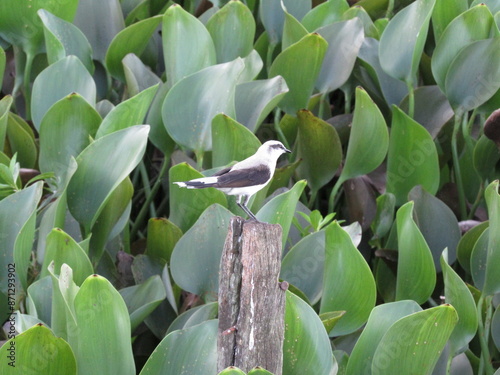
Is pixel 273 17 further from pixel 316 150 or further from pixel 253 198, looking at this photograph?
pixel 253 198

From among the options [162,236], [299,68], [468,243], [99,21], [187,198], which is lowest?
[468,243]

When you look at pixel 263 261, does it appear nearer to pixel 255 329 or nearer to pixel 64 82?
pixel 255 329

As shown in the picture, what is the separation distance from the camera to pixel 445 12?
136 inches

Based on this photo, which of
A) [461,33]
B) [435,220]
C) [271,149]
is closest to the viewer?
[271,149]

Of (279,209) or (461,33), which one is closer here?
(279,209)

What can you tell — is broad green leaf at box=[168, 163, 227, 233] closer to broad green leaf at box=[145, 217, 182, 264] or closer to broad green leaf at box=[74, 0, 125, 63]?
broad green leaf at box=[145, 217, 182, 264]

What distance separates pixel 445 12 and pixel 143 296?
1801 millimetres

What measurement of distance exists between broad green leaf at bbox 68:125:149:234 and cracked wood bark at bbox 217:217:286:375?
0.68 meters

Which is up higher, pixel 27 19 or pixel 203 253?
pixel 27 19

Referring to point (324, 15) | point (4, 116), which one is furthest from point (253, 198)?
point (324, 15)

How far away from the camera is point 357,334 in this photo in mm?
2766

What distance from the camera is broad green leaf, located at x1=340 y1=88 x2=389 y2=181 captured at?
287 cm

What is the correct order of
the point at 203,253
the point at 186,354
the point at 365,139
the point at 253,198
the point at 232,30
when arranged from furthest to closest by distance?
the point at 232,30 < the point at 365,139 < the point at 253,198 < the point at 203,253 < the point at 186,354

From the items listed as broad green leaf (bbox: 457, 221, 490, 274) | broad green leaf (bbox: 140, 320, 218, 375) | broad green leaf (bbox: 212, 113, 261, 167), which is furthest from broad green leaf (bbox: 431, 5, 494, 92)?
broad green leaf (bbox: 140, 320, 218, 375)
